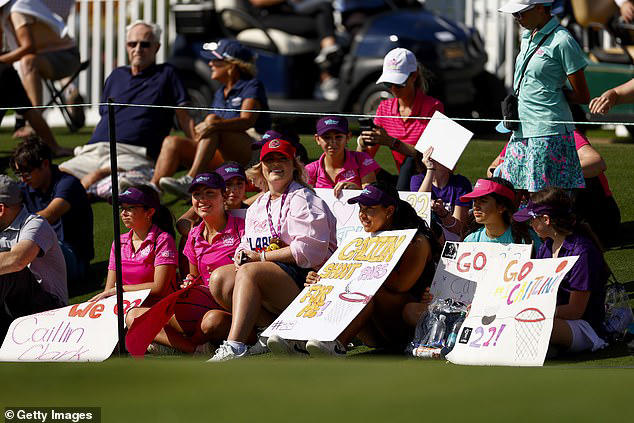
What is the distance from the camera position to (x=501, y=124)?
6926mm

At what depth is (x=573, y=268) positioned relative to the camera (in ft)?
21.3

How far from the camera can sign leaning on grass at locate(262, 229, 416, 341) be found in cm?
666

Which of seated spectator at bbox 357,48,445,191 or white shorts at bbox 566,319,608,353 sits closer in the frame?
white shorts at bbox 566,319,608,353

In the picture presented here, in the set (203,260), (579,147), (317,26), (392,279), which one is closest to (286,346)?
(392,279)

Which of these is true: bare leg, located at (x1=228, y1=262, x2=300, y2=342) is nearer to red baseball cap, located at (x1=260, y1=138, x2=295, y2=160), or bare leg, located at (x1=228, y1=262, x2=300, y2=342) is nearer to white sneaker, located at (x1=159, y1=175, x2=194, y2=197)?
red baseball cap, located at (x1=260, y1=138, x2=295, y2=160)

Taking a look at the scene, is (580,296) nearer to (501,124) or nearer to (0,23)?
(501,124)

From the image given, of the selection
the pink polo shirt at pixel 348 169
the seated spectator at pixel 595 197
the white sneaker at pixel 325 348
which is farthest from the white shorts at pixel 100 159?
the seated spectator at pixel 595 197

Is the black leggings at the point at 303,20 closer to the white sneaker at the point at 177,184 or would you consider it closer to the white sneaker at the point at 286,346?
the white sneaker at the point at 177,184

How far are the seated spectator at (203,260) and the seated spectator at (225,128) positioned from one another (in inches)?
18.9

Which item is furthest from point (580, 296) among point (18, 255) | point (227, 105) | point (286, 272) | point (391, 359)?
point (227, 105)

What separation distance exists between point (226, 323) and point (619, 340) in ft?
6.35

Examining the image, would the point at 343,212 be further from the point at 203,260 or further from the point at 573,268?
the point at 573,268

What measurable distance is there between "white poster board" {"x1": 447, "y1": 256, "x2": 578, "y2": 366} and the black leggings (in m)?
7.91

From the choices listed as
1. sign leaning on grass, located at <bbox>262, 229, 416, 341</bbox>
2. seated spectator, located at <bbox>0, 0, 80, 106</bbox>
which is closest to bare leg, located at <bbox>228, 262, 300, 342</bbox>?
sign leaning on grass, located at <bbox>262, 229, 416, 341</bbox>
